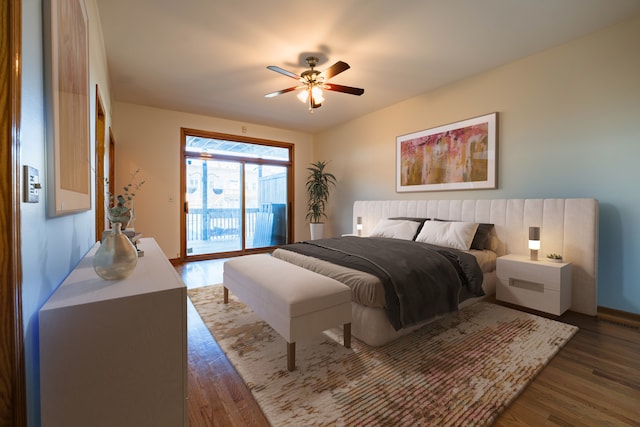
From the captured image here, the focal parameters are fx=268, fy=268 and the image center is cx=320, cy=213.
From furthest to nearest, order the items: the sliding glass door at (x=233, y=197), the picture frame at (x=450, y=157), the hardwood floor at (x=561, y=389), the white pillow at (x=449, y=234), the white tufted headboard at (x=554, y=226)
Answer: the sliding glass door at (x=233, y=197) < the picture frame at (x=450, y=157) < the white pillow at (x=449, y=234) < the white tufted headboard at (x=554, y=226) < the hardwood floor at (x=561, y=389)

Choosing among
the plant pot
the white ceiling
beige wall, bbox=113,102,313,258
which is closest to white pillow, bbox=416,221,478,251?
the white ceiling

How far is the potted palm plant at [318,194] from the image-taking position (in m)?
5.74

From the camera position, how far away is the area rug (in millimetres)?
1398

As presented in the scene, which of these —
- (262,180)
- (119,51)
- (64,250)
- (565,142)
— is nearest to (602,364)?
(565,142)

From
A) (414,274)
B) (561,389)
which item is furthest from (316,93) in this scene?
(561,389)

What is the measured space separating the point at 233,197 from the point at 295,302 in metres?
4.33

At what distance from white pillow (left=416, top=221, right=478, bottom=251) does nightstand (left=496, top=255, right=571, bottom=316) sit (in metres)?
0.39

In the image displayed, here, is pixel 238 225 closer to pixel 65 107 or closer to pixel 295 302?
pixel 295 302

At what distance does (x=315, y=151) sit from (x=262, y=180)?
4.93ft

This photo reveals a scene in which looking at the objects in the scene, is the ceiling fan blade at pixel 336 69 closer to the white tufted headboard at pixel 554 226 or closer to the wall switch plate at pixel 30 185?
the white tufted headboard at pixel 554 226

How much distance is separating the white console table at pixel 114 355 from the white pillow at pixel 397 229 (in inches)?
121

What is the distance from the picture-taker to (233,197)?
561 cm

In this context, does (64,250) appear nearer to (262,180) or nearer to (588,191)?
(588,191)

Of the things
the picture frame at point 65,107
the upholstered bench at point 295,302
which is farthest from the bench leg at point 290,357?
the picture frame at point 65,107
